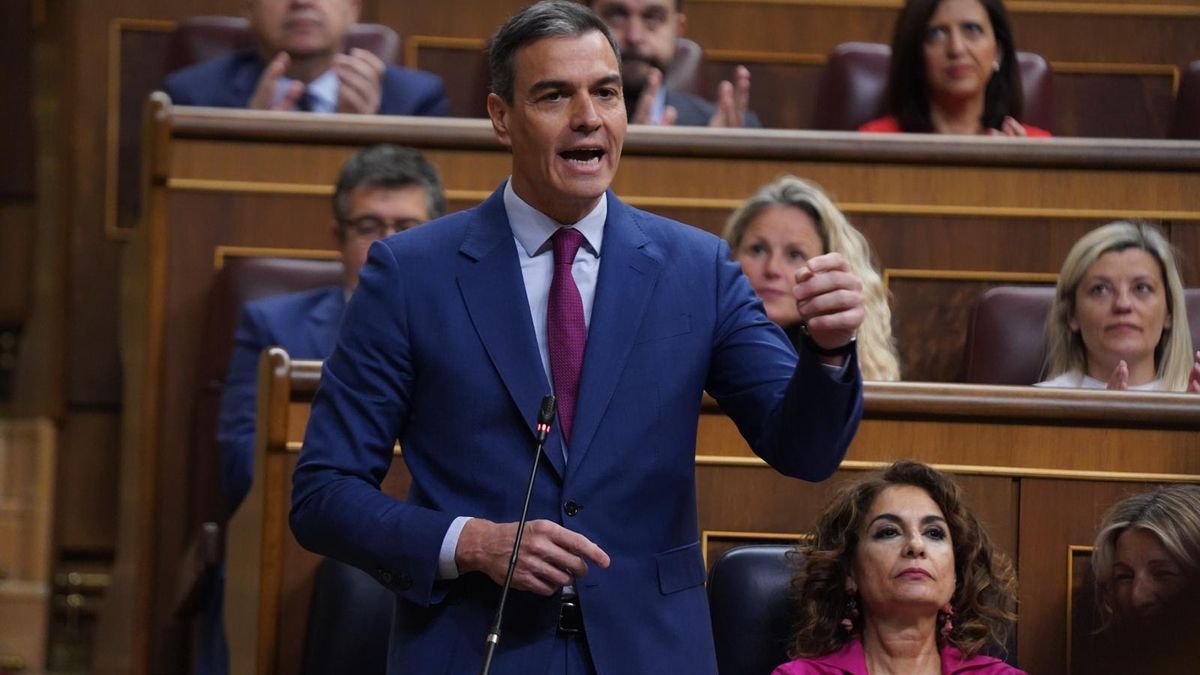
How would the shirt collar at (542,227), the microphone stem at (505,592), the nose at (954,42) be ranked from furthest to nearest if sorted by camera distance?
the nose at (954,42) → the shirt collar at (542,227) → the microphone stem at (505,592)

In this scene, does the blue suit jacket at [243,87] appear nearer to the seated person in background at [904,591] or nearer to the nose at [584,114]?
the seated person in background at [904,591]

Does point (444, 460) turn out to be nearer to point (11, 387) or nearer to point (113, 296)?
point (113, 296)

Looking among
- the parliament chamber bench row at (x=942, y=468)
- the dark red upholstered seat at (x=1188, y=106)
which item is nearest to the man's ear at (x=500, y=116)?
the parliament chamber bench row at (x=942, y=468)

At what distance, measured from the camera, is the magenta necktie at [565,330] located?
79cm

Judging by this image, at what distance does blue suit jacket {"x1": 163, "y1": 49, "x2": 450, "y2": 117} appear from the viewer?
168 cm

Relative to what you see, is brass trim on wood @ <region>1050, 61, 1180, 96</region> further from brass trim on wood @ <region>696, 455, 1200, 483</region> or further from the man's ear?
the man's ear

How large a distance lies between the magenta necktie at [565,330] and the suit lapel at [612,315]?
1 cm

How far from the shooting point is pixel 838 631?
1.02m

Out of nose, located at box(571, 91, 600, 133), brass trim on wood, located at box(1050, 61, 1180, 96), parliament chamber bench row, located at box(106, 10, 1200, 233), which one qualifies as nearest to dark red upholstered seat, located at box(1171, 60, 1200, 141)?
parliament chamber bench row, located at box(106, 10, 1200, 233)

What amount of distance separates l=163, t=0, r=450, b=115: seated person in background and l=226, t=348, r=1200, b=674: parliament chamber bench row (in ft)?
1.82

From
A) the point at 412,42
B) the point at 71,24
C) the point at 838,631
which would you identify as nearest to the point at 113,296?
the point at 71,24

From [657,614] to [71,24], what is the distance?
1357 mm

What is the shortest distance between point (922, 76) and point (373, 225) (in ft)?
1.82

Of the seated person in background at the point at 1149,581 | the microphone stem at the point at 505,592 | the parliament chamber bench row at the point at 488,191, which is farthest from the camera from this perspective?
the parliament chamber bench row at the point at 488,191
